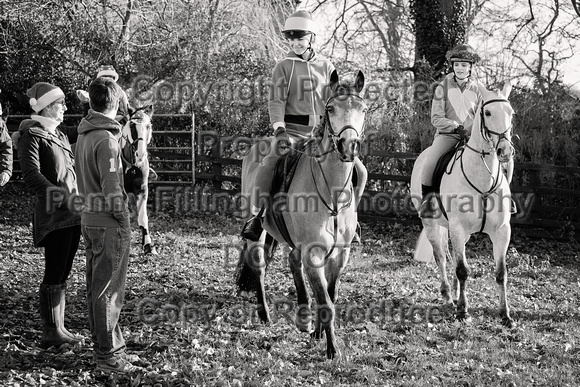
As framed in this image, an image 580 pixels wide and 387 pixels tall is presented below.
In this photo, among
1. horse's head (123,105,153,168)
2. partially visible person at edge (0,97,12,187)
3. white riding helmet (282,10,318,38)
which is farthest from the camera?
horse's head (123,105,153,168)

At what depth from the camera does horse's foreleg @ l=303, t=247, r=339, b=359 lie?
19.2 ft

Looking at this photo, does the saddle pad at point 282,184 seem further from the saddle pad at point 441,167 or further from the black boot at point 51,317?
the saddle pad at point 441,167

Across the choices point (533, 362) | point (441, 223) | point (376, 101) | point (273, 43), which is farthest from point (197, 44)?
point (533, 362)

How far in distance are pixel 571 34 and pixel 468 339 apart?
15.4 m

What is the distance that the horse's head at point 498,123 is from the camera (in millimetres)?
7023

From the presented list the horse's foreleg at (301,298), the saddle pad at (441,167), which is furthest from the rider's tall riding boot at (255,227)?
the saddle pad at (441,167)

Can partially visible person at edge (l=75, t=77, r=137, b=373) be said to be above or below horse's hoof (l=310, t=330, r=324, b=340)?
above

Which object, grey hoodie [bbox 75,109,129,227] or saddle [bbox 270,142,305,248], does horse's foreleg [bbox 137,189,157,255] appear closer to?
saddle [bbox 270,142,305,248]

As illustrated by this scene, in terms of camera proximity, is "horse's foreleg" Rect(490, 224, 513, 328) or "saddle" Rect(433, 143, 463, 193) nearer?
"horse's foreleg" Rect(490, 224, 513, 328)

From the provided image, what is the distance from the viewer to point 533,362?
6.02 metres

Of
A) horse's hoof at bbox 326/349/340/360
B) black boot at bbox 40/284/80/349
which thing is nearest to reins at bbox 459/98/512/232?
horse's hoof at bbox 326/349/340/360

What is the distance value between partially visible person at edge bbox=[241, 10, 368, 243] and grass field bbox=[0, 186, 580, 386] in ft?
3.87

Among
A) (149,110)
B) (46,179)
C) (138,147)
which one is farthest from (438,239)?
(149,110)

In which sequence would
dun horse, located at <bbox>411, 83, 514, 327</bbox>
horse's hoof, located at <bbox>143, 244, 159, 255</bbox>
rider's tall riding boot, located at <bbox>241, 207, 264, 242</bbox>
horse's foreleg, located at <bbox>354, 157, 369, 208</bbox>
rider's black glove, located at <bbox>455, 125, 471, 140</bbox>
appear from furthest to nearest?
horse's hoof, located at <bbox>143, 244, 159, 255</bbox> < rider's black glove, located at <bbox>455, 125, 471, 140</bbox> < dun horse, located at <bbox>411, 83, 514, 327</bbox> < rider's tall riding boot, located at <bbox>241, 207, 264, 242</bbox> < horse's foreleg, located at <bbox>354, 157, 369, 208</bbox>
